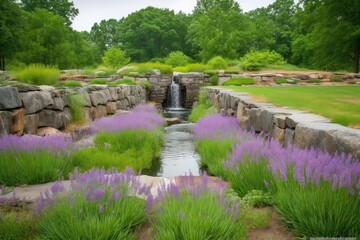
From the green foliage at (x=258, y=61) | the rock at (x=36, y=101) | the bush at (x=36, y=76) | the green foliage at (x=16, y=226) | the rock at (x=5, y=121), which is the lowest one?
the green foliage at (x=16, y=226)

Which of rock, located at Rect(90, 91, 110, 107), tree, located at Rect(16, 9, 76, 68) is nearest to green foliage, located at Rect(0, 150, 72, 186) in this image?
rock, located at Rect(90, 91, 110, 107)

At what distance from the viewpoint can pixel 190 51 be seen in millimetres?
52188

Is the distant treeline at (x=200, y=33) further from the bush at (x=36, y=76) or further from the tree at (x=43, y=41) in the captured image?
the bush at (x=36, y=76)

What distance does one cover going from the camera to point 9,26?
79.5ft

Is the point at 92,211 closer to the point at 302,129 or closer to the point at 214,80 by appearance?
the point at 302,129

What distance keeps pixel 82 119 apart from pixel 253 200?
5.27 metres

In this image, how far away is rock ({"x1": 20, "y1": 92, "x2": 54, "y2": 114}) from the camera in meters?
5.07

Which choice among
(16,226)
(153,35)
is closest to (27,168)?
(16,226)

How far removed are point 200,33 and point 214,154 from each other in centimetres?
3646

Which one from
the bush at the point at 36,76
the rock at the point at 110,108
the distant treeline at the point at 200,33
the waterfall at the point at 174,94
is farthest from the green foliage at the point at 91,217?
the waterfall at the point at 174,94

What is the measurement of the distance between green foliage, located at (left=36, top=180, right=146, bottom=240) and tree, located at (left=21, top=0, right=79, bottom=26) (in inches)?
1575

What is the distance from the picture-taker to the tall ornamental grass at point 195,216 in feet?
6.69

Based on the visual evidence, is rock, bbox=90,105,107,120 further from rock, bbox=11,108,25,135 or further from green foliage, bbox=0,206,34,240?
green foliage, bbox=0,206,34,240

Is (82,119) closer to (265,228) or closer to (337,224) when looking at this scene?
(265,228)
